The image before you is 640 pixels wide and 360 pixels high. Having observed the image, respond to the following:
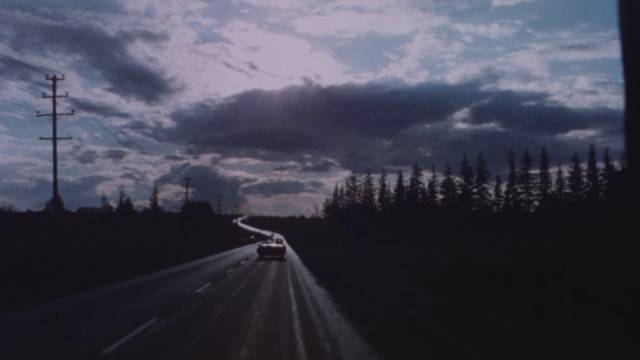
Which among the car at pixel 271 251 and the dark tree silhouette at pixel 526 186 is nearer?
the car at pixel 271 251

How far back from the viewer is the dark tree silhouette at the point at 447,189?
132500 mm

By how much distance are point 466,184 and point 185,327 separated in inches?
4729

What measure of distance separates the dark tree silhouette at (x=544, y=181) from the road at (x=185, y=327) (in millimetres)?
103332

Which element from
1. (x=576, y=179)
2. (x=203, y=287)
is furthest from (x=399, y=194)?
(x=203, y=287)

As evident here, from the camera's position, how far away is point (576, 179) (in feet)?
396

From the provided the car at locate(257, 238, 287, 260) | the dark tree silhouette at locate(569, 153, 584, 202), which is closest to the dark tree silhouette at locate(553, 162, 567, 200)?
the dark tree silhouette at locate(569, 153, 584, 202)

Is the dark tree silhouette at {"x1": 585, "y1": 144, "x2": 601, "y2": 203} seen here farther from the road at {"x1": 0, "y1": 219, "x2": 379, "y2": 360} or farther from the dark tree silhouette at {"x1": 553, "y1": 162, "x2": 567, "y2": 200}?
the road at {"x1": 0, "y1": 219, "x2": 379, "y2": 360}

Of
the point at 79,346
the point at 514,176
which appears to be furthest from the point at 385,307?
the point at 514,176

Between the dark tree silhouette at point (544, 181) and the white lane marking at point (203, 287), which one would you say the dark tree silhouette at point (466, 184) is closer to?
the dark tree silhouette at point (544, 181)

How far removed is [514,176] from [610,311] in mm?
111538

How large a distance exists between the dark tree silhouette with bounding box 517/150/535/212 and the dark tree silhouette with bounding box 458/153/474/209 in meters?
10.3

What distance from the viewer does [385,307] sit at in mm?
17594

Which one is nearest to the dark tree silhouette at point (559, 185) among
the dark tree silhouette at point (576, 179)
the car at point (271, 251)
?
the dark tree silhouette at point (576, 179)

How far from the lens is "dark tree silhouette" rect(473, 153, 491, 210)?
5049 inches
